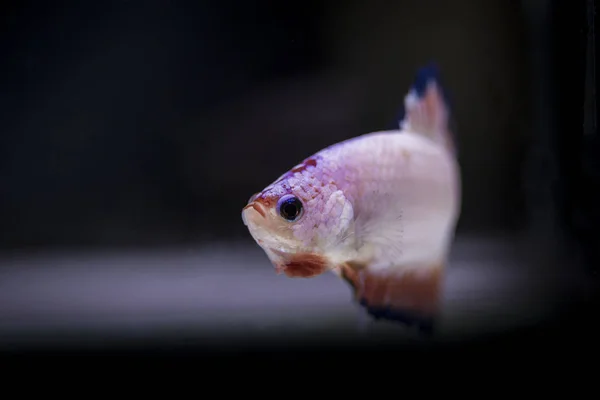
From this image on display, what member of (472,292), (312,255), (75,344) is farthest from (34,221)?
(472,292)

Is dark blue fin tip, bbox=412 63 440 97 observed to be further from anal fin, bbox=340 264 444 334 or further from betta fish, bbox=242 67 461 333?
anal fin, bbox=340 264 444 334

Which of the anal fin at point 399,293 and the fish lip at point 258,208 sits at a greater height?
the fish lip at point 258,208

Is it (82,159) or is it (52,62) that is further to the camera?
(82,159)

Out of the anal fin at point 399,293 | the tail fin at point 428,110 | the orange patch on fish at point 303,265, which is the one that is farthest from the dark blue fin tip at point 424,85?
the orange patch on fish at point 303,265

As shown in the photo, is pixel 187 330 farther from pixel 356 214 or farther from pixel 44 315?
pixel 356 214

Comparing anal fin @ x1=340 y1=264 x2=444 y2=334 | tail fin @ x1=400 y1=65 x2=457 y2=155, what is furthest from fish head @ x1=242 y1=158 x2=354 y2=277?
tail fin @ x1=400 y1=65 x2=457 y2=155

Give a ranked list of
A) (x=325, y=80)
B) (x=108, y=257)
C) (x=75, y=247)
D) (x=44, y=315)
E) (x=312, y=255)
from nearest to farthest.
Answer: (x=312, y=255) < (x=325, y=80) < (x=44, y=315) < (x=108, y=257) < (x=75, y=247)

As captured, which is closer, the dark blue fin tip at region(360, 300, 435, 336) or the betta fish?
the betta fish

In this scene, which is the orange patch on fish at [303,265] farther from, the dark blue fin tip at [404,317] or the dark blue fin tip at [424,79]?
the dark blue fin tip at [424,79]
